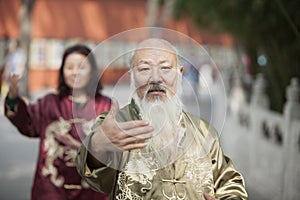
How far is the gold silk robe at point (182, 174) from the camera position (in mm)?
1248

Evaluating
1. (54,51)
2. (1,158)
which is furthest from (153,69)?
(54,51)

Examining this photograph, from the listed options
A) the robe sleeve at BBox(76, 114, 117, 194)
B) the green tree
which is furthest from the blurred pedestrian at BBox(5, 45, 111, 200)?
the green tree

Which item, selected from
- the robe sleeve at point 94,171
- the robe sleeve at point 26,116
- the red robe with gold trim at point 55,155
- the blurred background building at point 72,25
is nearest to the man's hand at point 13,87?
the robe sleeve at point 26,116

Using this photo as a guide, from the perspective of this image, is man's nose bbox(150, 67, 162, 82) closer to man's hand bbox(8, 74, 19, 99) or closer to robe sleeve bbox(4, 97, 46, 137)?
man's hand bbox(8, 74, 19, 99)

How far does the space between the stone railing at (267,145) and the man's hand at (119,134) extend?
2.59 metres

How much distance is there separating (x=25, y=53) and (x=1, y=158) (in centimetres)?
330

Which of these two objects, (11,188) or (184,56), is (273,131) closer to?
(11,188)

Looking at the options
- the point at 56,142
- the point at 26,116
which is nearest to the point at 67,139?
the point at 56,142

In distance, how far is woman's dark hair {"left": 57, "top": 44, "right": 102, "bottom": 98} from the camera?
4.92 ft

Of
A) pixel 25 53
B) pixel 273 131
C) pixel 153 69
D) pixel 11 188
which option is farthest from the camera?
pixel 25 53

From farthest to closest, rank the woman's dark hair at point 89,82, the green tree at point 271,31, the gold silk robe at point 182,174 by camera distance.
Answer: the green tree at point 271,31, the woman's dark hair at point 89,82, the gold silk robe at point 182,174

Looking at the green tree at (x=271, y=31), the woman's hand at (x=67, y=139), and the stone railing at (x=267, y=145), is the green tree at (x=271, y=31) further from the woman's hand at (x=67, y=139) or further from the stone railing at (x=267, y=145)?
the woman's hand at (x=67, y=139)

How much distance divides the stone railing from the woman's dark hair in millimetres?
1896

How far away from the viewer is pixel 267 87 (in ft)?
18.2
